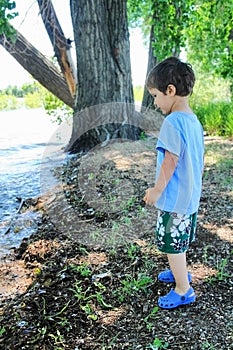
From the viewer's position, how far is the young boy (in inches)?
69.7

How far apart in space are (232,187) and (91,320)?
2.18 m

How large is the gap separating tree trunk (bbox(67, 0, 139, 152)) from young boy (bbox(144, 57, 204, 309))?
3257 millimetres

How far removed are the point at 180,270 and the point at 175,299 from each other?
0.14 metres

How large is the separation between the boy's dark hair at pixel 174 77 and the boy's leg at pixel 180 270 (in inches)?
29.3

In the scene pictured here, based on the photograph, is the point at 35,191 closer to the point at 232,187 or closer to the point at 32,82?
the point at 232,187

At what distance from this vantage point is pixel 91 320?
1.90m

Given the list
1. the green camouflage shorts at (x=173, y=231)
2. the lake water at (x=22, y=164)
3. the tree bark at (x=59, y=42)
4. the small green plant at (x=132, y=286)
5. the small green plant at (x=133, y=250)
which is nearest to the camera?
the green camouflage shorts at (x=173, y=231)

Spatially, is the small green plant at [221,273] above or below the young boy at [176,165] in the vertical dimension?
below

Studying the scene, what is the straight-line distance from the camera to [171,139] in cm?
175

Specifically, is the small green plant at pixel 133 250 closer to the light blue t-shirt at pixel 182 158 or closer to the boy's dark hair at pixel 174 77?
the light blue t-shirt at pixel 182 158

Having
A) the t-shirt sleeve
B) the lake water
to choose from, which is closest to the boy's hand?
the t-shirt sleeve

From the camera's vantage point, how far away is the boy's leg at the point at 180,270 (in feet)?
6.38

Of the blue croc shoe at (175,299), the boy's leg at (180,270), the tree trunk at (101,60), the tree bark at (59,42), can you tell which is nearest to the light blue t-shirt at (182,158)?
the boy's leg at (180,270)

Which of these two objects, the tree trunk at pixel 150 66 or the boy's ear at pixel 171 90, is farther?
the tree trunk at pixel 150 66
